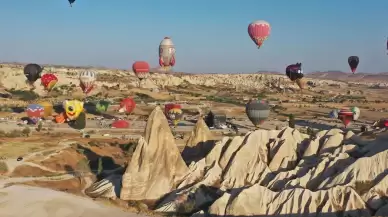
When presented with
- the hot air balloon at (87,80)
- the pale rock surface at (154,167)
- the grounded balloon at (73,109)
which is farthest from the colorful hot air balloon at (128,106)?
the pale rock surface at (154,167)

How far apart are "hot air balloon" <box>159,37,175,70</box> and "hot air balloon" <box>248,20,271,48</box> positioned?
55.7 feet

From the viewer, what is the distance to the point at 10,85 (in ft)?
420

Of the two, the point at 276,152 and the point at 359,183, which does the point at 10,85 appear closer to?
the point at 276,152

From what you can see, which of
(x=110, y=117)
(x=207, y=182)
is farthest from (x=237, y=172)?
(x=110, y=117)

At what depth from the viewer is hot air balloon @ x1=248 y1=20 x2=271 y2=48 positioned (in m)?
72.4

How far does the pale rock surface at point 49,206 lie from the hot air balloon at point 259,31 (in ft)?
151

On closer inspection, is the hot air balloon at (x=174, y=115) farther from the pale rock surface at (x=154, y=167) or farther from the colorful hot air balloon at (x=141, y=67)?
the pale rock surface at (x=154, y=167)

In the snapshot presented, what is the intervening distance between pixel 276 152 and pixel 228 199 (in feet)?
27.5

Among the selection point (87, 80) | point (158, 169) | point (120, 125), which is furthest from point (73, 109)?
point (158, 169)

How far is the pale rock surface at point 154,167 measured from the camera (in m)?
35.8

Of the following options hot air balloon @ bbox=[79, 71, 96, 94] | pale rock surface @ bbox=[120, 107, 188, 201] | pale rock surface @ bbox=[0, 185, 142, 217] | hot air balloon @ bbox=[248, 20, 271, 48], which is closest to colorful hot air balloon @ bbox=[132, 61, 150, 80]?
hot air balloon @ bbox=[79, 71, 96, 94]

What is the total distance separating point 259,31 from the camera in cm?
7244

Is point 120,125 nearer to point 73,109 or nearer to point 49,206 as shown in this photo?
point 73,109

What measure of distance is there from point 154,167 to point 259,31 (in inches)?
1611
